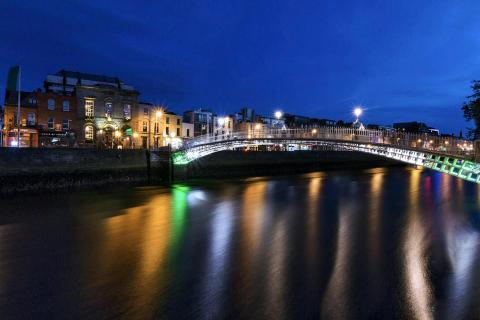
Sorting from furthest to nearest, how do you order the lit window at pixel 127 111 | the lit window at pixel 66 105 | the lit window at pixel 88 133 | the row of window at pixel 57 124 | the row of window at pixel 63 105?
the lit window at pixel 127 111 < the lit window at pixel 88 133 < the lit window at pixel 66 105 < the row of window at pixel 63 105 < the row of window at pixel 57 124

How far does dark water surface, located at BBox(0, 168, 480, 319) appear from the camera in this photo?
7926mm

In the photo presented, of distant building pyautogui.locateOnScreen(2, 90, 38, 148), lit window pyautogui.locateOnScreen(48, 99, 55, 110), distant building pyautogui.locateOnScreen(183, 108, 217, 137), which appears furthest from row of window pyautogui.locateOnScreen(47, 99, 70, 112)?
distant building pyautogui.locateOnScreen(183, 108, 217, 137)

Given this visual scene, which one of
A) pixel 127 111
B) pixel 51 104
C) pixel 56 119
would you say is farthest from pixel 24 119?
pixel 127 111

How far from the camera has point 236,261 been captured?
11039 mm

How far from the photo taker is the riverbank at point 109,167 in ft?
81.2

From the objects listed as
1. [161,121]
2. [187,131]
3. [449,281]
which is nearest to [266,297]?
[449,281]

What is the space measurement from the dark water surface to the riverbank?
12.8ft

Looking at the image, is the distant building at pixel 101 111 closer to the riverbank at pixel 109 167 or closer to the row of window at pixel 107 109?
the row of window at pixel 107 109

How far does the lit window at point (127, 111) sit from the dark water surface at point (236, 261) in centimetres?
2840

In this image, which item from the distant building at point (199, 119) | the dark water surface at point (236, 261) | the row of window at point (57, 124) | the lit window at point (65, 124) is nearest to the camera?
the dark water surface at point (236, 261)

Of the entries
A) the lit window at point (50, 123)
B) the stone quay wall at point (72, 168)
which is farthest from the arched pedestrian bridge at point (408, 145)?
the lit window at point (50, 123)

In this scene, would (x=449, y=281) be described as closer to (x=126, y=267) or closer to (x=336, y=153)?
(x=126, y=267)

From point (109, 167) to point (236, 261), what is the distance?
73.6 ft

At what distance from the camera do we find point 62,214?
710 inches
